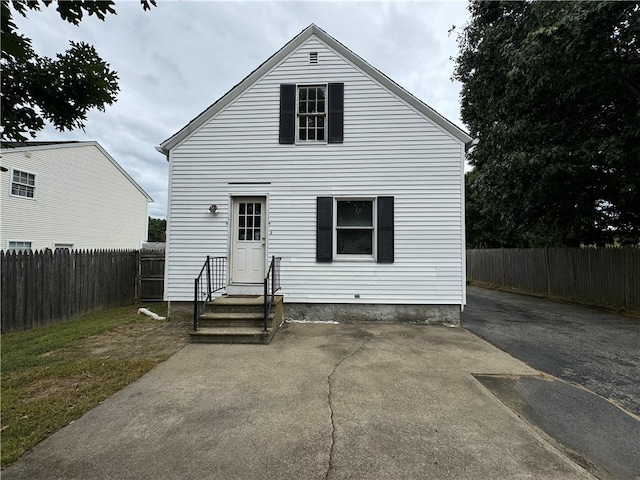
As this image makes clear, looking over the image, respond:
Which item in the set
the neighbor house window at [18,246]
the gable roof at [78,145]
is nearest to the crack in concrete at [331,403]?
the gable roof at [78,145]

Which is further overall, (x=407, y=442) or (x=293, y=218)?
(x=293, y=218)

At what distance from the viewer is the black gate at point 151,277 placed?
33.4 ft

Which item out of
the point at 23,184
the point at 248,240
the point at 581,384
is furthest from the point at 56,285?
the point at 581,384

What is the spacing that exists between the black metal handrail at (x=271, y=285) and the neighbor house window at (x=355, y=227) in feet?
4.96

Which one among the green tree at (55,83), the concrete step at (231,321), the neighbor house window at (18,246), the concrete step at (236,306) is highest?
the green tree at (55,83)

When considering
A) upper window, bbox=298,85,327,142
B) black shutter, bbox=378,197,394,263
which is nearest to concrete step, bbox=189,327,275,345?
black shutter, bbox=378,197,394,263

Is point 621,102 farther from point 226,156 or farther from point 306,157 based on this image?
point 226,156

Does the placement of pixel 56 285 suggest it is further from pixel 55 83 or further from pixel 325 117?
pixel 325 117

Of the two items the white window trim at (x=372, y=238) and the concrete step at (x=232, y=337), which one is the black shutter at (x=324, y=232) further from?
the concrete step at (x=232, y=337)

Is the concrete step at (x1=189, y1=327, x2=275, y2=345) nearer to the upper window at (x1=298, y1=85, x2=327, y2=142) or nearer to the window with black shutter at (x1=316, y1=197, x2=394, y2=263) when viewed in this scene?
the window with black shutter at (x1=316, y1=197, x2=394, y2=263)

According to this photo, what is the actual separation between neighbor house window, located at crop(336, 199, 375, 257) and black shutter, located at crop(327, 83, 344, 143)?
1548mm

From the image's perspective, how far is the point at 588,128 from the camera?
349 inches

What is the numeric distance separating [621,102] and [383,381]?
10.8 metres

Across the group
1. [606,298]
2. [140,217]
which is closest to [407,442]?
[606,298]
